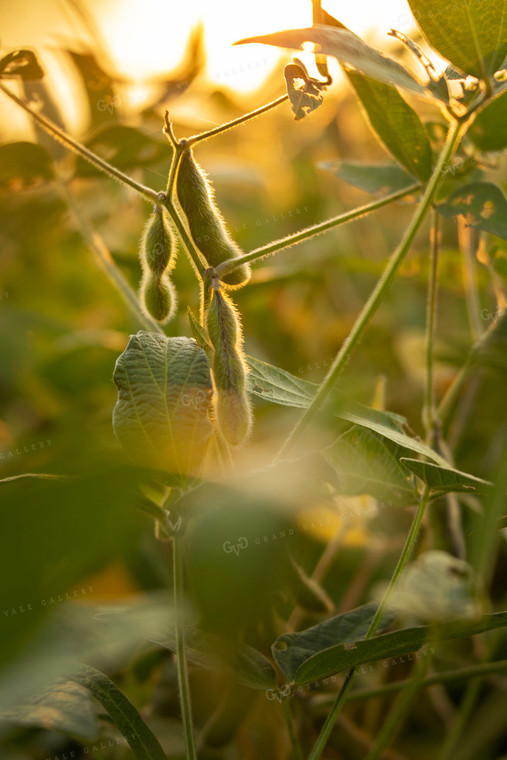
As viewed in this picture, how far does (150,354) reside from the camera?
63 centimetres

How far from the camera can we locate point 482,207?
917 mm

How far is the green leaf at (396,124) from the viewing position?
33.1 inches

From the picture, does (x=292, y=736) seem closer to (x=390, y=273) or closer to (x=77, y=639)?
(x=77, y=639)

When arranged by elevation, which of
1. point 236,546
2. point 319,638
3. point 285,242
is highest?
point 285,242

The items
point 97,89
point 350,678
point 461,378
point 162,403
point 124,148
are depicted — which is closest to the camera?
point 162,403

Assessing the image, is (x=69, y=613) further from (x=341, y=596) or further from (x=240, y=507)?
(x=341, y=596)

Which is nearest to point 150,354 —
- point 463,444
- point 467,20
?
point 467,20

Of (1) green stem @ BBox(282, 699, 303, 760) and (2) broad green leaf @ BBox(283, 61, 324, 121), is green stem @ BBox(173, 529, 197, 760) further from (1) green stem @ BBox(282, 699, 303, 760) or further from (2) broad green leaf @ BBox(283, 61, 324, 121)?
(2) broad green leaf @ BBox(283, 61, 324, 121)

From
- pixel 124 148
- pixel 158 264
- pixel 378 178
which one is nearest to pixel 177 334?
pixel 124 148

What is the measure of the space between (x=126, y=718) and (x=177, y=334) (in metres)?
0.85

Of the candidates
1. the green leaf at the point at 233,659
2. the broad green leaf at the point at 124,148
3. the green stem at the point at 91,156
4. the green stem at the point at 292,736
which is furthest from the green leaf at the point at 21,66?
the green stem at the point at 292,736

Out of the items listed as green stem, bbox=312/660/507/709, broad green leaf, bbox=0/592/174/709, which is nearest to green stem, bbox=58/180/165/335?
broad green leaf, bbox=0/592/174/709

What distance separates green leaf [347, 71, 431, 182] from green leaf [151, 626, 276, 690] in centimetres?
66

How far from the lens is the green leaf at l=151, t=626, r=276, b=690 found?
709 mm
